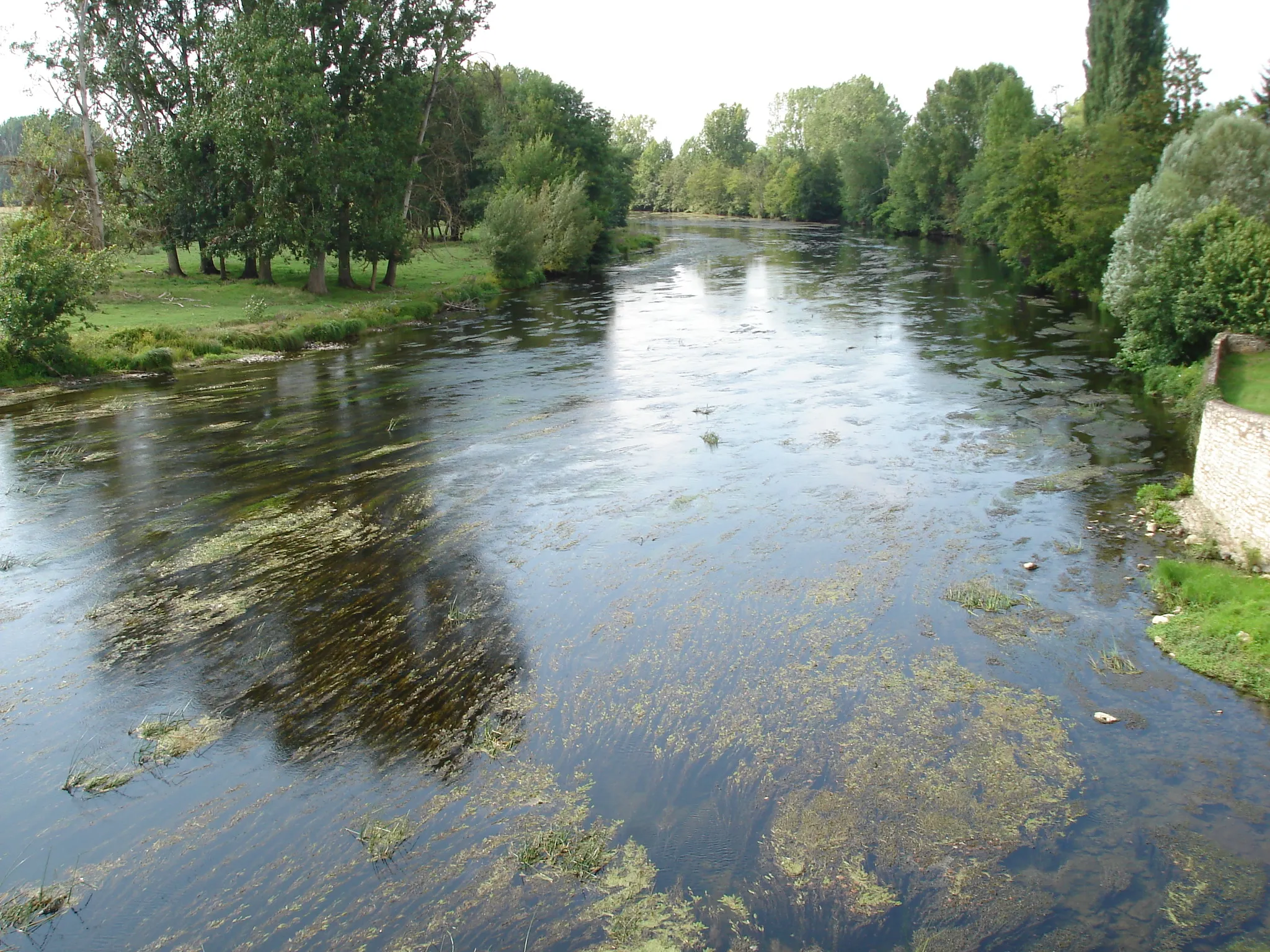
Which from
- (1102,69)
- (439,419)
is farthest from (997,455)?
(1102,69)

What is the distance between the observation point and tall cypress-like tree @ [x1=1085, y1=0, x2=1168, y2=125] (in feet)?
137

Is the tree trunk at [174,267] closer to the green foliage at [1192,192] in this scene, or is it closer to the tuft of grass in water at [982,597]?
the green foliage at [1192,192]

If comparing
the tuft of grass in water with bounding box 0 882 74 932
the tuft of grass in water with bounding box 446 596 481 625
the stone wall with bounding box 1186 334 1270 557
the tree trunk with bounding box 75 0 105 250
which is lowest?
the tuft of grass in water with bounding box 0 882 74 932

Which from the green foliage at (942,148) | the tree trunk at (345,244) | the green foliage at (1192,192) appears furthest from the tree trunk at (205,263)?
the green foliage at (942,148)

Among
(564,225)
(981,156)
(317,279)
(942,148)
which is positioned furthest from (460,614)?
(942,148)

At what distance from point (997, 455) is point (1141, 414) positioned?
14.7 feet

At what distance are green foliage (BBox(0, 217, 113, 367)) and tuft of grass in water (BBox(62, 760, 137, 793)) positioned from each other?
17.4 metres

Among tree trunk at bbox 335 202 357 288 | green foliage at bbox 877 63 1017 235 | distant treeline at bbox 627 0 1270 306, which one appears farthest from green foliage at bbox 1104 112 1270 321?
green foliage at bbox 877 63 1017 235

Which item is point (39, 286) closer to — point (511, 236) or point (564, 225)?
point (511, 236)

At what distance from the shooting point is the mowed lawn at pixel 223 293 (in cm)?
2800

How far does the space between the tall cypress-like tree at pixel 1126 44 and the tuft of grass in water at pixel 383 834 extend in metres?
45.4

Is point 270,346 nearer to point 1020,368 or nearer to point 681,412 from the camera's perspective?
point 681,412

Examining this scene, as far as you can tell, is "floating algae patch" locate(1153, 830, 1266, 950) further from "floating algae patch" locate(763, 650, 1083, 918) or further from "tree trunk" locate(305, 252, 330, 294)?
"tree trunk" locate(305, 252, 330, 294)

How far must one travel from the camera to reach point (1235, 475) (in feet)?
36.0
